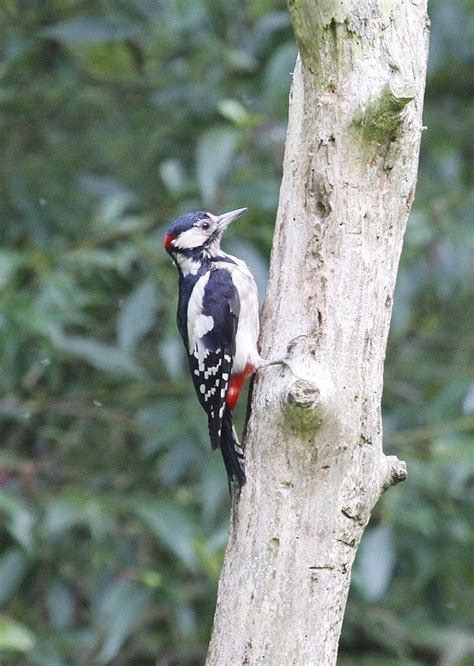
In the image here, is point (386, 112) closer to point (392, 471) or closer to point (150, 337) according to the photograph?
point (392, 471)

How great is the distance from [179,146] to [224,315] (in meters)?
1.82

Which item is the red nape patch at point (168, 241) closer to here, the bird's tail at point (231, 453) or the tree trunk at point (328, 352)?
the bird's tail at point (231, 453)

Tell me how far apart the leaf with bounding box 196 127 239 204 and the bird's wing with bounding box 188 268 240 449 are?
552 mm

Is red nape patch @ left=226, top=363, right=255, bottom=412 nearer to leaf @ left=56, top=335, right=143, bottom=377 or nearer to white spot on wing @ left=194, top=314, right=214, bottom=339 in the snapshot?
white spot on wing @ left=194, top=314, right=214, bottom=339

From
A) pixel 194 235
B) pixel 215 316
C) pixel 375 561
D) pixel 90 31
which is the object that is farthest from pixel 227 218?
pixel 375 561

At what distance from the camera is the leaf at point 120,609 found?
165 inches

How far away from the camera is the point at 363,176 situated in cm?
284

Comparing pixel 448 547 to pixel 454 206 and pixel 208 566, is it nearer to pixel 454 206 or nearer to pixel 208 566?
pixel 208 566

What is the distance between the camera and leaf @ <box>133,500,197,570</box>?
4.21 m

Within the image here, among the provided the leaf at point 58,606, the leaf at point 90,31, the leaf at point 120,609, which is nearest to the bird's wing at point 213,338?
the leaf at point 120,609

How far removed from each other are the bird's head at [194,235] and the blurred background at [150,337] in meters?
0.29

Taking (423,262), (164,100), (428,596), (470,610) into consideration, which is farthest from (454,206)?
(470,610)

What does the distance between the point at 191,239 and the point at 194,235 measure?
0.02m

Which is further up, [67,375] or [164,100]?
[164,100]
